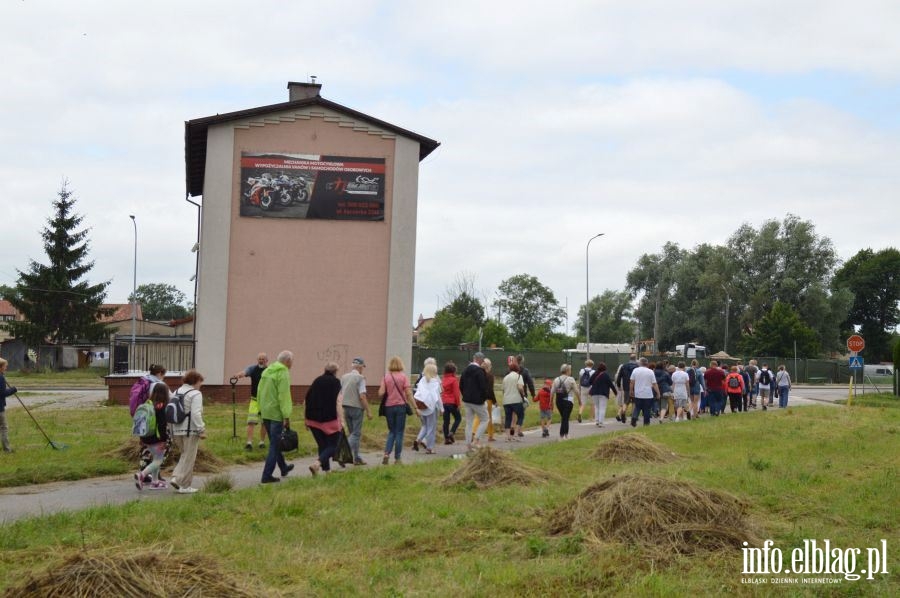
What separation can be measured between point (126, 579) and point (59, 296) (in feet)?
200

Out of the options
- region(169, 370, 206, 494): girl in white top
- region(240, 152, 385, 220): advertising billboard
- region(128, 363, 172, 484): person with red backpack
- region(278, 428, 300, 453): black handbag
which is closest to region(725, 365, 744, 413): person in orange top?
region(240, 152, 385, 220): advertising billboard

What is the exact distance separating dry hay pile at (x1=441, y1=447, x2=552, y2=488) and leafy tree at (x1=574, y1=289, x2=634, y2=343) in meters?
115

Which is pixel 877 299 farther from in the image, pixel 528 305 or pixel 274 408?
pixel 274 408

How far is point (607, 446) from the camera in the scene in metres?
15.0

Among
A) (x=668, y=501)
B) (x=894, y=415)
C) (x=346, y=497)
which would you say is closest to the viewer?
(x=668, y=501)

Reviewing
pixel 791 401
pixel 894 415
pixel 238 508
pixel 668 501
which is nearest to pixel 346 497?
pixel 238 508

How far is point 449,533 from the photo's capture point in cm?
884

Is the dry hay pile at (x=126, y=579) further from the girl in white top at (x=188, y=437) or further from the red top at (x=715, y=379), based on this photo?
the red top at (x=715, y=379)

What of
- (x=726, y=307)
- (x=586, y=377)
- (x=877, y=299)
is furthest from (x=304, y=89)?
(x=877, y=299)

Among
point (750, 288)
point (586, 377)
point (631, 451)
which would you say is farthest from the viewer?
point (750, 288)

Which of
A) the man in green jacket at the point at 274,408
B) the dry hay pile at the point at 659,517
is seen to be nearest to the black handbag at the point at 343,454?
the man in green jacket at the point at 274,408

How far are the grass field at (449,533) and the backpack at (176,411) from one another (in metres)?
1.18

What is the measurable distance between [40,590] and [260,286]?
23.6 m

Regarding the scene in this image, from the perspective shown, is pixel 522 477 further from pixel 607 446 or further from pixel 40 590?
pixel 40 590
